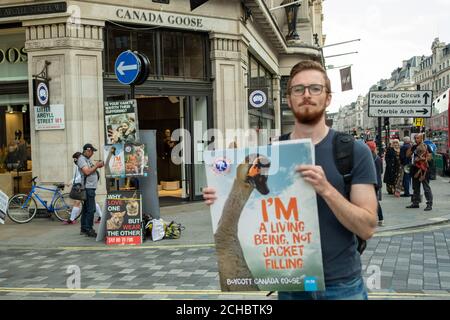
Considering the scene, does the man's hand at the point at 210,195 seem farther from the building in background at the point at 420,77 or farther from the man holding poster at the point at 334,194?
the building in background at the point at 420,77

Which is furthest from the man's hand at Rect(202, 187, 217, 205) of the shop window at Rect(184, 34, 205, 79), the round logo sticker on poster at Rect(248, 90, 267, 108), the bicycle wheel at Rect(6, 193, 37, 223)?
the round logo sticker on poster at Rect(248, 90, 267, 108)

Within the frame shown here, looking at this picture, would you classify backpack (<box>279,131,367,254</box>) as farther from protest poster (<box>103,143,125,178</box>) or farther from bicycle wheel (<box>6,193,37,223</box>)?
bicycle wheel (<box>6,193,37,223</box>)

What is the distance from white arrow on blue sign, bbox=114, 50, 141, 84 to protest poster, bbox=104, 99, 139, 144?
0.56m

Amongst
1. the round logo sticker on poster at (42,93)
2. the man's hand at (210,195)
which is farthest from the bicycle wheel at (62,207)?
the man's hand at (210,195)

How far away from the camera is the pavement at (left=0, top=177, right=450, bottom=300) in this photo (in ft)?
18.7

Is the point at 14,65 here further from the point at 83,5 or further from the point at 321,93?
the point at 321,93

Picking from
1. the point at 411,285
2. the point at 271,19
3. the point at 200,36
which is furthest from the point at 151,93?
the point at 411,285

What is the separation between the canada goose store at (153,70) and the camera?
12289 millimetres

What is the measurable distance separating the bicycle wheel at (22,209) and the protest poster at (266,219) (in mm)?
10835

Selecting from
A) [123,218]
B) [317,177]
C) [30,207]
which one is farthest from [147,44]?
[317,177]

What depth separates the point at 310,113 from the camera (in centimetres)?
215

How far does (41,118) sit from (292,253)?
38.3 ft

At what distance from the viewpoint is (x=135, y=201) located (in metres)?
9.15

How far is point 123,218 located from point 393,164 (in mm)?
9995
